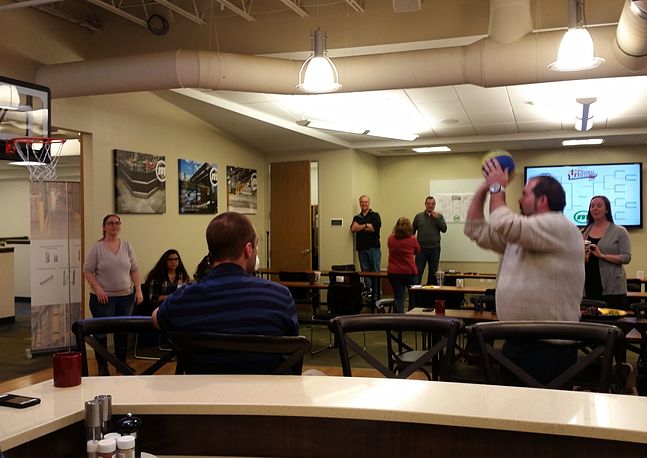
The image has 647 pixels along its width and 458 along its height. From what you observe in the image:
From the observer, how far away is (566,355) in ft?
8.02

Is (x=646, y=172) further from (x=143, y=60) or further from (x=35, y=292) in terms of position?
(x=35, y=292)

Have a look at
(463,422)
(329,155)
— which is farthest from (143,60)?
(329,155)

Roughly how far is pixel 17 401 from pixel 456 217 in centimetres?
1054

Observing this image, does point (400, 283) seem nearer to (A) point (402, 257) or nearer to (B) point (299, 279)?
(A) point (402, 257)

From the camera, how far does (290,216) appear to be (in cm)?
1041

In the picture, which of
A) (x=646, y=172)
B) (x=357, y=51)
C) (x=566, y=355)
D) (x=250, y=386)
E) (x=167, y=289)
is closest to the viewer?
(x=250, y=386)

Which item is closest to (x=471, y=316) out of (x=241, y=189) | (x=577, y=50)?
(x=577, y=50)

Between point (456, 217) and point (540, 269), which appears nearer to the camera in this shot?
point (540, 269)

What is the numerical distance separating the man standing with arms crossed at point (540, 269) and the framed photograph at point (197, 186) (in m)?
5.94

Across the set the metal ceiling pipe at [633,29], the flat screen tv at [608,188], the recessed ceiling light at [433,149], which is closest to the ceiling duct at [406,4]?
the metal ceiling pipe at [633,29]

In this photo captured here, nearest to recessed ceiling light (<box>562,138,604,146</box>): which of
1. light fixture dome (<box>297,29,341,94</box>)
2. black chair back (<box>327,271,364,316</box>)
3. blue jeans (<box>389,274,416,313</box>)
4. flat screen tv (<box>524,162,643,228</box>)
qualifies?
flat screen tv (<box>524,162,643,228</box>)

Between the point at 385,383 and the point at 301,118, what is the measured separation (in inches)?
276

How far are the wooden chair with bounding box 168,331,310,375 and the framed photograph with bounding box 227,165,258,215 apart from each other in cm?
726

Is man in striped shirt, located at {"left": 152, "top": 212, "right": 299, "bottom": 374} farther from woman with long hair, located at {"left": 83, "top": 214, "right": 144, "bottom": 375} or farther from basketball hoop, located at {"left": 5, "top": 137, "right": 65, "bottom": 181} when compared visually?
woman with long hair, located at {"left": 83, "top": 214, "right": 144, "bottom": 375}
